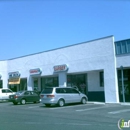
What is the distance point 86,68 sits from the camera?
24062mm

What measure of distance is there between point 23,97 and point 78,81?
676cm

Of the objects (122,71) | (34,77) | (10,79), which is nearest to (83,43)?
(122,71)

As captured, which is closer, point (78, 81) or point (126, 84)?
point (126, 84)

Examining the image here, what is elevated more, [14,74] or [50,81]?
[14,74]

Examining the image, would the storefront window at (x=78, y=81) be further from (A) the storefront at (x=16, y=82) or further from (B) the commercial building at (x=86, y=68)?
(A) the storefront at (x=16, y=82)

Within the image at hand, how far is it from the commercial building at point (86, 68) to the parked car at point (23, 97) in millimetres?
3527

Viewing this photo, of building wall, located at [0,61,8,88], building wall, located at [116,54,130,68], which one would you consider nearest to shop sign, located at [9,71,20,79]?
building wall, located at [0,61,8,88]

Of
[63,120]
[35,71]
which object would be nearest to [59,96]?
[63,120]

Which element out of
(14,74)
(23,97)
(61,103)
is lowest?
(61,103)

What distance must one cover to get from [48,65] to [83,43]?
20.0ft

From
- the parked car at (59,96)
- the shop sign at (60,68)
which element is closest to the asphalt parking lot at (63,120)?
the parked car at (59,96)

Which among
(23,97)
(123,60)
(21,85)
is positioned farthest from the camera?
(21,85)

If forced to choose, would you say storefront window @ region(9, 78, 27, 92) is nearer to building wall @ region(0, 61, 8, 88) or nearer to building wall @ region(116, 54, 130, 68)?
building wall @ region(0, 61, 8, 88)

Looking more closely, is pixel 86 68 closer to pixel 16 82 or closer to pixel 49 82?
pixel 49 82
